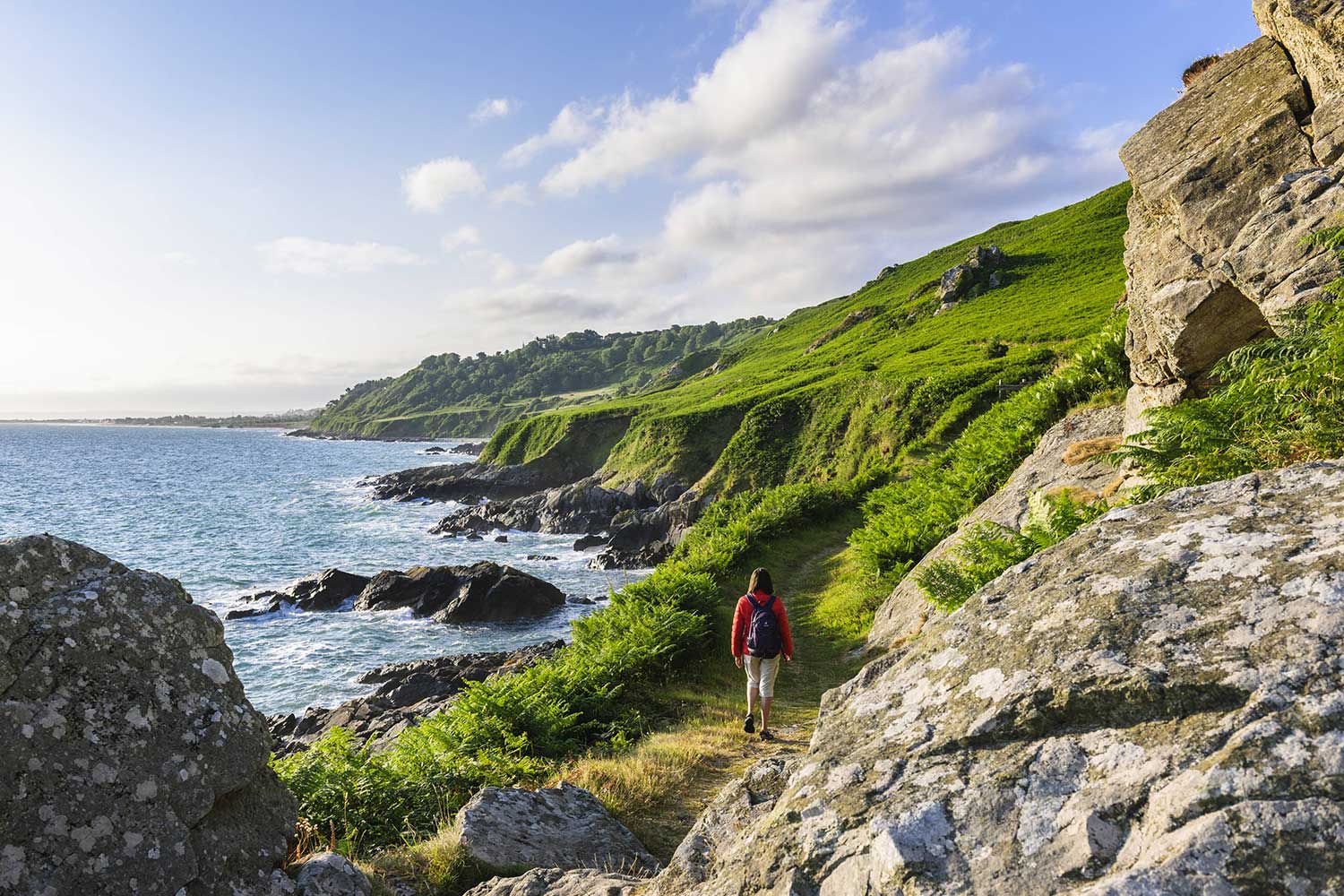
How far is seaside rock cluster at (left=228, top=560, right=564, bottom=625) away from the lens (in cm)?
3828

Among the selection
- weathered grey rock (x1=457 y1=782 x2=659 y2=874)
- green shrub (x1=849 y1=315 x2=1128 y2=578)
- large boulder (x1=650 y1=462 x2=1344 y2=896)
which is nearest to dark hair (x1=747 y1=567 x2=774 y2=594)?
weathered grey rock (x1=457 y1=782 x2=659 y2=874)

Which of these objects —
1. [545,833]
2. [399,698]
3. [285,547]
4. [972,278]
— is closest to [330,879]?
[545,833]

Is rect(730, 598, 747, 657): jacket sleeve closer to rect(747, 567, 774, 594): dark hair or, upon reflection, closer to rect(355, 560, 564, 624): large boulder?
rect(747, 567, 774, 594): dark hair

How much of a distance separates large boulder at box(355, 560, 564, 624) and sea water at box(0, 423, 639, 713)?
0.84 meters

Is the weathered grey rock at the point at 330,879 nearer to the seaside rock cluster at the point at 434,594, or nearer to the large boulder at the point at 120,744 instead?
the large boulder at the point at 120,744

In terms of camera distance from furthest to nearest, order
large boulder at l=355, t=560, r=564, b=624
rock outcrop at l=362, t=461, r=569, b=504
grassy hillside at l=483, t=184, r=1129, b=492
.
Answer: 1. rock outcrop at l=362, t=461, r=569, b=504
2. grassy hillside at l=483, t=184, r=1129, b=492
3. large boulder at l=355, t=560, r=564, b=624

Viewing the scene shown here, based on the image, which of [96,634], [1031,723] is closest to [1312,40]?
[1031,723]

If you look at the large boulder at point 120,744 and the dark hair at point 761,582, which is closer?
the large boulder at point 120,744

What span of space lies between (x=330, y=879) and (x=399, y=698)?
75.5 ft

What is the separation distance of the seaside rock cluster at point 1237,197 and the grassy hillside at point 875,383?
24.1 metres

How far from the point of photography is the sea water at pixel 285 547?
33594 mm

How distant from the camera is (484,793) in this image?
6.65 m

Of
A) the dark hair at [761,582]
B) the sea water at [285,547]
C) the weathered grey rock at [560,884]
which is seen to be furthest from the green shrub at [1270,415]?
the sea water at [285,547]

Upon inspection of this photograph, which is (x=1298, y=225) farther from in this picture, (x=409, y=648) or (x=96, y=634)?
(x=409, y=648)
